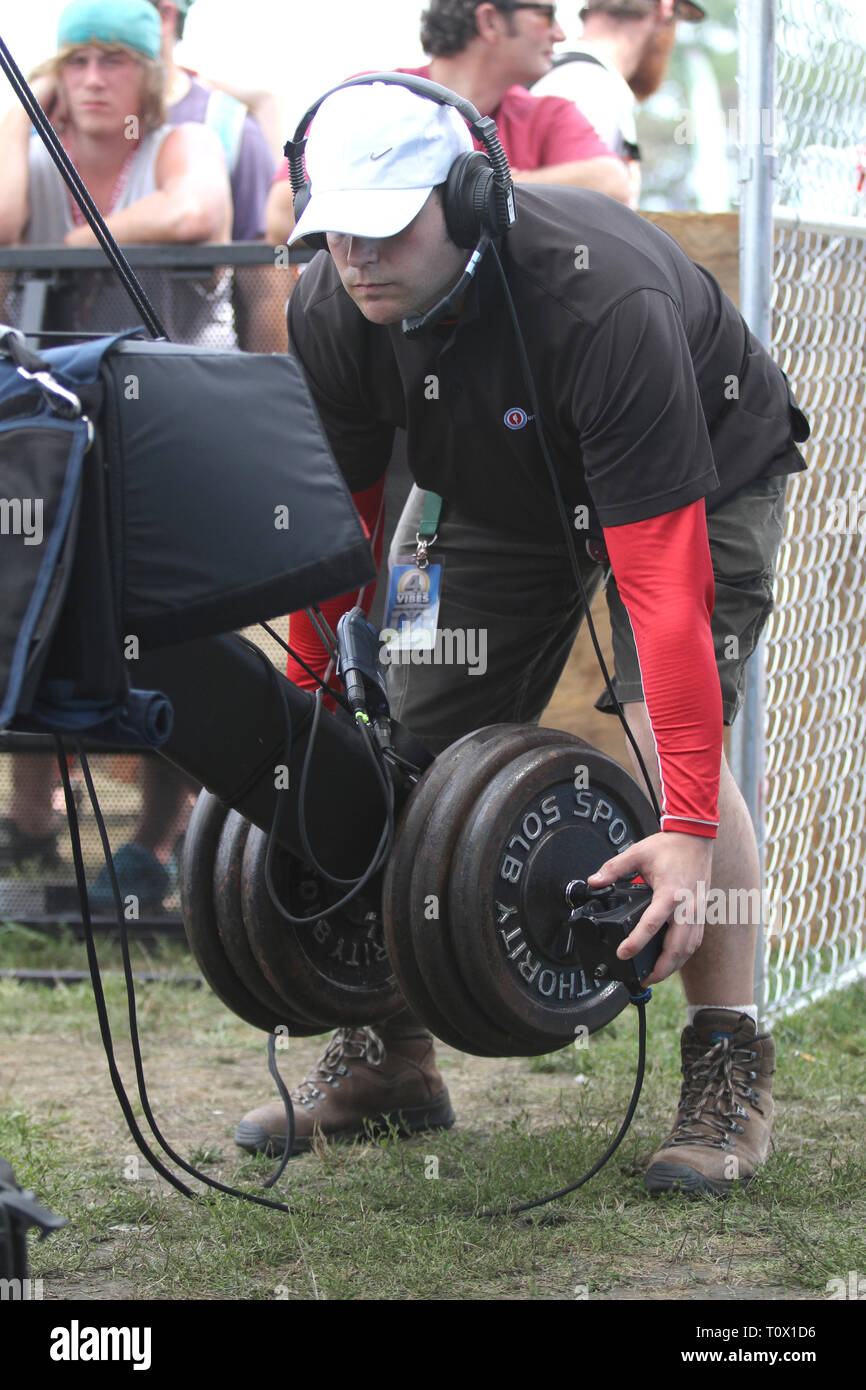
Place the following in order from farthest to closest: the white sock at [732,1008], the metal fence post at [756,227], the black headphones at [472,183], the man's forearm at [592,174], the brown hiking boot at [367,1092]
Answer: the man's forearm at [592,174] < the metal fence post at [756,227] < the brown hiking boot at [367,1092] < the white sock at [732,1008] < the black headphones at [472,183]

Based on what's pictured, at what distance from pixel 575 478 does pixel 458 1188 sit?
1.28 m

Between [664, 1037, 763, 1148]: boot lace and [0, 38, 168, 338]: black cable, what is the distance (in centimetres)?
171

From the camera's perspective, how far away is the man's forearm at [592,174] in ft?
13.9

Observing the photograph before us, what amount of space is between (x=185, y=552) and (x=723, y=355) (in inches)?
52.4

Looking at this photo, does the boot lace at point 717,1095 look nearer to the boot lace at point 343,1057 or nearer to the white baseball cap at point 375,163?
the boot lace at point 343,1057

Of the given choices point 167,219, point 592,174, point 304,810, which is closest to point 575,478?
point 304,810

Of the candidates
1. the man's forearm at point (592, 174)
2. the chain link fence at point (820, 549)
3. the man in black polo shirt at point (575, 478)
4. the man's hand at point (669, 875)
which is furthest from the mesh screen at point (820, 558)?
the man's hand at point (669, 875)

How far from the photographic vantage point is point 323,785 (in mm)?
2457

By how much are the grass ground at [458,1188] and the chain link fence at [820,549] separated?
427 mm

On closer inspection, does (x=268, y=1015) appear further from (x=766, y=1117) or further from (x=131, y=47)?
(x=131, y=47)

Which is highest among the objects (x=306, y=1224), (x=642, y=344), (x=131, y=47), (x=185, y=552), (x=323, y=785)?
(x=131, y=47)

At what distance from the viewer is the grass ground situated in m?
2.42
